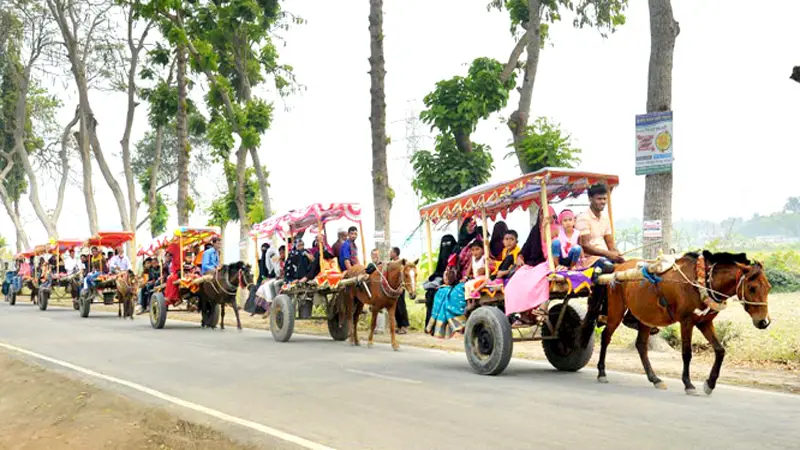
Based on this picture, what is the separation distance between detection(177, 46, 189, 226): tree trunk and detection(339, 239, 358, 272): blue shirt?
1680cm

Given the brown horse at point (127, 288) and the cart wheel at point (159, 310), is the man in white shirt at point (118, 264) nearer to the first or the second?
the brown horse at point (127, 288)

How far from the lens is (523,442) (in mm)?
7727

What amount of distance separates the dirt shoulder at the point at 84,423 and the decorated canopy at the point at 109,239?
18328 millimetres

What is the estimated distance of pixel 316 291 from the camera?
19.2 meters

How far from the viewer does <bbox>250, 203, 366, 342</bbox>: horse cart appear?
1902cm

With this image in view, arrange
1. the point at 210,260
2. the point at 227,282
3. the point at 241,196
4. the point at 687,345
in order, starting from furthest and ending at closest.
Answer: the point at 241,196, the point at 210,260, the point at 227,282, the point at 687,345

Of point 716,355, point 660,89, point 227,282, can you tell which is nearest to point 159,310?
point 227,282

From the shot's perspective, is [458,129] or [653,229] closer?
[653,229]

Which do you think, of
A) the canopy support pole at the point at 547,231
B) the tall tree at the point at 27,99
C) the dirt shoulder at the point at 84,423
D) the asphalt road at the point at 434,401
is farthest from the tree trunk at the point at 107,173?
the canopy support pole at the point at 547,231

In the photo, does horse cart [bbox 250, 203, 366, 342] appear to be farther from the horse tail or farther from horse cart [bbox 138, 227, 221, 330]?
the horse tail

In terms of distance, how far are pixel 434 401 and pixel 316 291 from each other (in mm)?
9390

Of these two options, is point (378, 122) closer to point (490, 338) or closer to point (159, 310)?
point (159, 310)

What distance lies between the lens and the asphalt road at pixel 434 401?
311 inches

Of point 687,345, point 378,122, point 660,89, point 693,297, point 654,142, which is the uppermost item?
point 378,122
